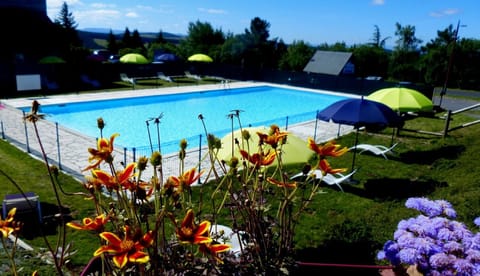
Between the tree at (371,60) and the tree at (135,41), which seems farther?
the tree at (135,41)

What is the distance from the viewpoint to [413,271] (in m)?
3.41

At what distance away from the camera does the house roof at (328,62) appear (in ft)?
136

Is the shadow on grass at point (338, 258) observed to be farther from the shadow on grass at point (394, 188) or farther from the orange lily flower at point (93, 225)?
the orange lily flower at point (93, 225)

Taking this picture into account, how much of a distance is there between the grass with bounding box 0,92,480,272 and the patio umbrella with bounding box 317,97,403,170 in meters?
Result: 1.51

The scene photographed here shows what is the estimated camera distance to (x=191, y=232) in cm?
160

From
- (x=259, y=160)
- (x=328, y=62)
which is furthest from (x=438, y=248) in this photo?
(x=328, y=62)

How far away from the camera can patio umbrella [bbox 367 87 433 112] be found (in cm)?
1041

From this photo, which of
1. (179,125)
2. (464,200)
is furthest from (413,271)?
(179,125)

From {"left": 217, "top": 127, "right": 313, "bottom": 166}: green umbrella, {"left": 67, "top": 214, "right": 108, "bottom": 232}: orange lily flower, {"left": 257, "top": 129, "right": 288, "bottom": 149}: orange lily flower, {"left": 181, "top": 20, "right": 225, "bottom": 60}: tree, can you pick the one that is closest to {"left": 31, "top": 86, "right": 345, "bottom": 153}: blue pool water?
{"left": 217, "top": 127, "right": 313, "bottom": 166}: green umbrella

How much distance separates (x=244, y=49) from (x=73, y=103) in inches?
1025

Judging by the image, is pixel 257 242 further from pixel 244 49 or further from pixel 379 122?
pixel 244 49

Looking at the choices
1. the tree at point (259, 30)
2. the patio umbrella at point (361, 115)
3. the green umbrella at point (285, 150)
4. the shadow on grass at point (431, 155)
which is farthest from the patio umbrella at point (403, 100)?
the tree at point (259, 30)

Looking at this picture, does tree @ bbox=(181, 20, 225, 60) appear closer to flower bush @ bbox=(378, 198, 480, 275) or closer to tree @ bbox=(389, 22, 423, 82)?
tree @ bbox=(389, 22, 423, 82)

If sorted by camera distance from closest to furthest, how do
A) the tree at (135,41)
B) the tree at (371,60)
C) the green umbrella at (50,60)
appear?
1. the green umbrella at (50,60)
2. the tree at (371,60)
3. the tree at (135,41)
